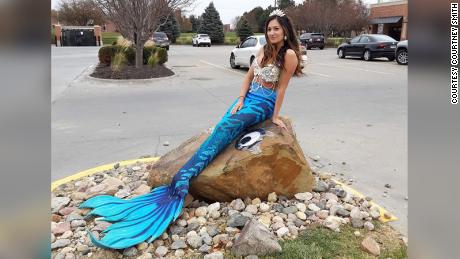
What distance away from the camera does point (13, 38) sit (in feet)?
2.67

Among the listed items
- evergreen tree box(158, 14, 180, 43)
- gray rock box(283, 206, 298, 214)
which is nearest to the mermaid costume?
gray rock box(283, 206, 298, 214)

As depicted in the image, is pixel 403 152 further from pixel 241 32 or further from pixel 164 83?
pixel 241 32

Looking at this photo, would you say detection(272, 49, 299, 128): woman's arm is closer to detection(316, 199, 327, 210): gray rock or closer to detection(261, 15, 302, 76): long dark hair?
detection(261, 15, 302, 76): long dark hair

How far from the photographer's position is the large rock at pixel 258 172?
3711 mm

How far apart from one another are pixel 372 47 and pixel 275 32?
19.0 meters

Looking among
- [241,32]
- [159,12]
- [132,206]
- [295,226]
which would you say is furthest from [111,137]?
[241,32]

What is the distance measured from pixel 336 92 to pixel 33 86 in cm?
1098

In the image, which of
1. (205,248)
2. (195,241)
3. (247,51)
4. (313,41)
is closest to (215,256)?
(205,248)

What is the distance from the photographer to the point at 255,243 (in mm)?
2994

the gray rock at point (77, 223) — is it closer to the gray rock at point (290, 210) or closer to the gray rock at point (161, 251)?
the gray rock at point (161, 251)

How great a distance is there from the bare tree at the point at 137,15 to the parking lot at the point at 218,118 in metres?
2.63

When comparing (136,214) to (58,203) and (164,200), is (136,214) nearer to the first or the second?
(164,200)

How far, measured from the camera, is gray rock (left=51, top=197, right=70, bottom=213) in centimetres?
375

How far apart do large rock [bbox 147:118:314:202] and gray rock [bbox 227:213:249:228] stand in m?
0.36
